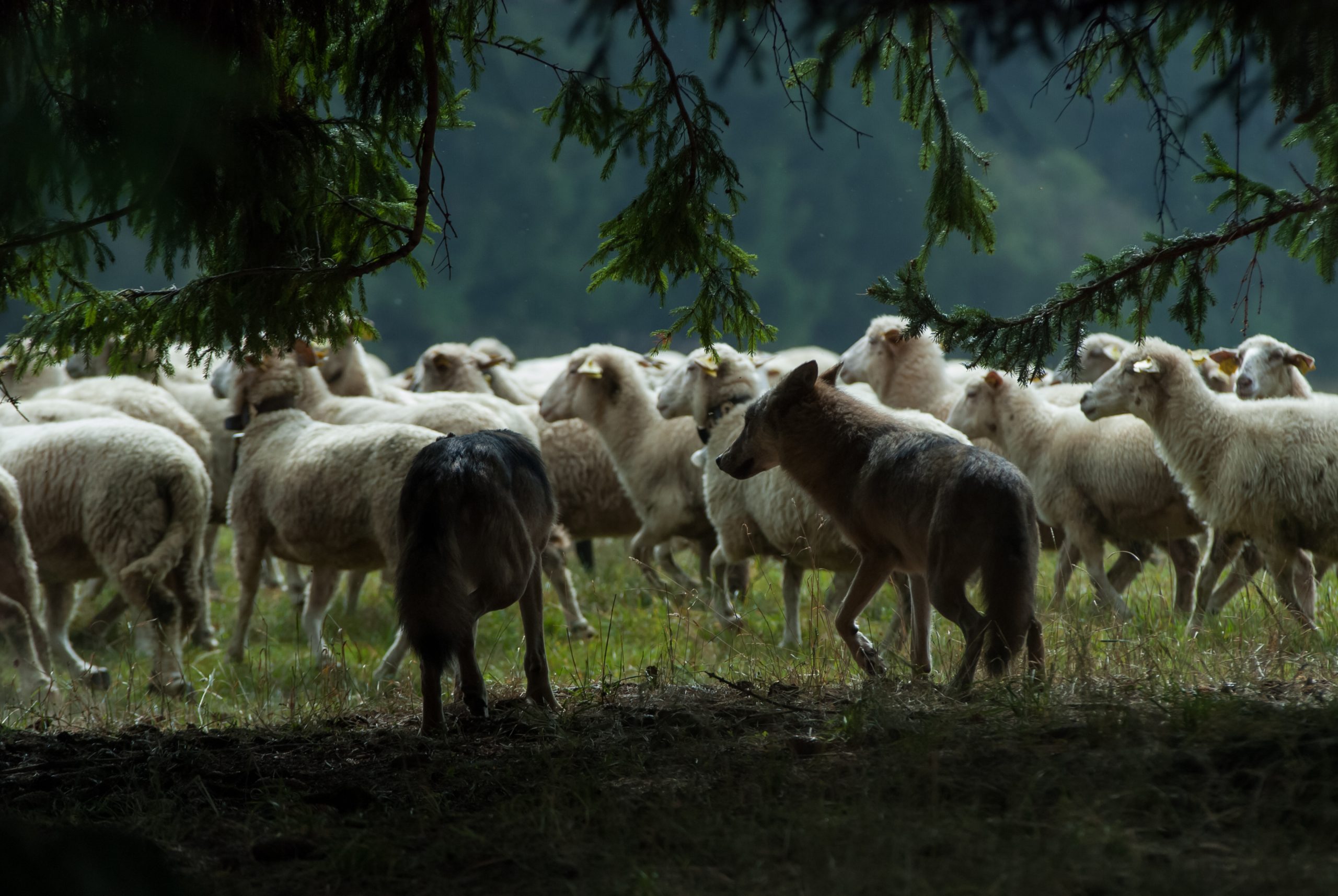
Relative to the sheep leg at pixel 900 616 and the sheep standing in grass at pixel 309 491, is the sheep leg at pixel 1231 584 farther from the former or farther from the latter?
the sheep standing in grass at pixel 309 491

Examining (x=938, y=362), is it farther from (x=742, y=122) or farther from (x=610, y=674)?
(x=742, y=122)

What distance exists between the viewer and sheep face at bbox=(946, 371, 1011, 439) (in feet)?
27.5

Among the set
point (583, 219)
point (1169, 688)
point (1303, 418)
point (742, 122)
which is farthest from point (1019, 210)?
point (1169, 688)

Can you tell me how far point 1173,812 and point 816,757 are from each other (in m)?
1.05

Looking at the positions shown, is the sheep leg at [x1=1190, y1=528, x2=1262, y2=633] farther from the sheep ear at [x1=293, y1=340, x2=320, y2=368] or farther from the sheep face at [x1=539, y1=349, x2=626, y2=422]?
the sheep ear at [x1=293, y1=340, x2=320, y2=368]

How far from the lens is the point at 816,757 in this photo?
341cm

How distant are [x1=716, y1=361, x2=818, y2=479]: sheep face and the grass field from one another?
72 cm

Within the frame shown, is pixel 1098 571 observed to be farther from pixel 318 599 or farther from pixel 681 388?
pixel 318 599

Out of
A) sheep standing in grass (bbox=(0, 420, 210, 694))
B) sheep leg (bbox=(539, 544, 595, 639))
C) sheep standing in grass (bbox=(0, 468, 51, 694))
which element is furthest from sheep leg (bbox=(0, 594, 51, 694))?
sheep leg (bbox=(539, 544, 595, 639))

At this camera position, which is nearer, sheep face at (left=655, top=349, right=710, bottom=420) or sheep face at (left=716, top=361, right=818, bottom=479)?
sheep face at (left=716, top=361, right=818, bottom=479)

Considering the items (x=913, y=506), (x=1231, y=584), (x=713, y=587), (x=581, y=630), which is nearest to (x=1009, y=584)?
(x=913, y=506)

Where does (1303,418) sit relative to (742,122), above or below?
below

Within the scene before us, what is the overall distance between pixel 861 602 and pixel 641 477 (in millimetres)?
4462

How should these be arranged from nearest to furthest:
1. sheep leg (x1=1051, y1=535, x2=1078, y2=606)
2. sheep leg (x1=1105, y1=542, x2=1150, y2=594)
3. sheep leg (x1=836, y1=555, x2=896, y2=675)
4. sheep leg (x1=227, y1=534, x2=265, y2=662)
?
sheep leg (x1=836, y1=555, x2=896, y2=675)
sheep leg (x1=227, y1=534, x2=265, y2=662)
sheep leg (x1=1051, y1=535, x2=1078, y2=606)
sheep leg (x1=1105, y1=542, x2=1150, y2=594)
